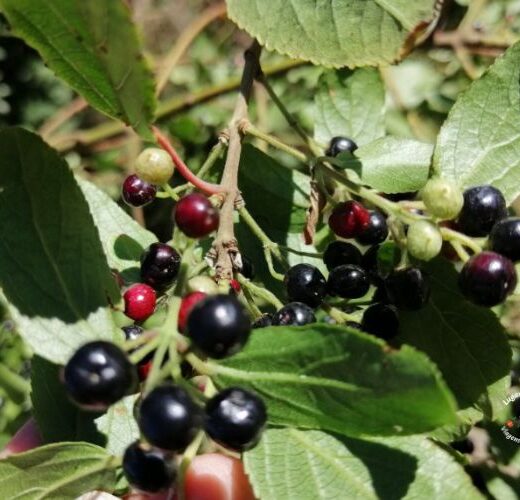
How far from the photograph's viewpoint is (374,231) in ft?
4.10

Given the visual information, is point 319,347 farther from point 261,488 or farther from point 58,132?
point 58,132

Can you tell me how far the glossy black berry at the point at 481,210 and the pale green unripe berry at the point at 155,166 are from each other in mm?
418

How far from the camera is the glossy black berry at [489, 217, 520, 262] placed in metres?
1.06

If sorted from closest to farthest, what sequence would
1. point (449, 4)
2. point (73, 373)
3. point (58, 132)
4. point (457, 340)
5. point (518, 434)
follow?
1. point (73, 373)
2. point (457, 340)
3. point (518, 434)
4. point (449, 4)
5. point (58, 132)

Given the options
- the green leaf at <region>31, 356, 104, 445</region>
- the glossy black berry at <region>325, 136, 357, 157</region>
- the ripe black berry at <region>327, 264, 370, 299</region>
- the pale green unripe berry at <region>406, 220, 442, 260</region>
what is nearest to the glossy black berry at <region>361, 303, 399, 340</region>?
the ripe black berry at <region>327, 264, 370, 299</region>

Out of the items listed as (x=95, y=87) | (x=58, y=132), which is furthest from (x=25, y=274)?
(x=58, y=132)

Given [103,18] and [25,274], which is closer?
[103,18]

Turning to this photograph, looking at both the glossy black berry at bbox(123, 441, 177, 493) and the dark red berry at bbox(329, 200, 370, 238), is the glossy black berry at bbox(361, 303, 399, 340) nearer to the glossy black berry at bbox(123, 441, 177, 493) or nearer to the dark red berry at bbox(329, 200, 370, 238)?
the dark red berry at bbox(329, 200, 370, 238)

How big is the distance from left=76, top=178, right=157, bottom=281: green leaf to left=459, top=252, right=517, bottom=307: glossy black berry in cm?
59

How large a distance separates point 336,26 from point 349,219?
324 mm

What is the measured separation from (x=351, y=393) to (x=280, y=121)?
1793 millimetres

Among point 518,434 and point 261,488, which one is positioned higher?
point 261,488

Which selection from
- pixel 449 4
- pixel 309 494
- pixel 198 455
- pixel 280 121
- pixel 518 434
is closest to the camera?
pixel 309 494

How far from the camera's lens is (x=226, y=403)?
918 mm
